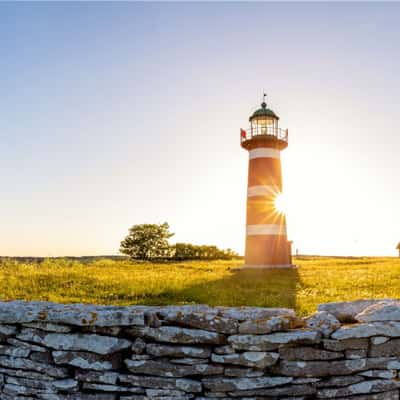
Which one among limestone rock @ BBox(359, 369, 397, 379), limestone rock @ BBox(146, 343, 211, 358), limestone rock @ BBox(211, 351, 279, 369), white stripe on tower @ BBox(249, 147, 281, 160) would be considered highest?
white stripe on tower @ BBox(249, 147, 281, 160)

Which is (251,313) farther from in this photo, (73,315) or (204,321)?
(73,315)

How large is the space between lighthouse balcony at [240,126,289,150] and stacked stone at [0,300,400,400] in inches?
888

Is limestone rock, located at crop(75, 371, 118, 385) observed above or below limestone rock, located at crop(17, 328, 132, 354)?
below

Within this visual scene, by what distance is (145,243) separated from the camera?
45.7 meters

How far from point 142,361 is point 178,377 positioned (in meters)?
0.48

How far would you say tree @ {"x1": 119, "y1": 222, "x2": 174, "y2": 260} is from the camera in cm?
4562

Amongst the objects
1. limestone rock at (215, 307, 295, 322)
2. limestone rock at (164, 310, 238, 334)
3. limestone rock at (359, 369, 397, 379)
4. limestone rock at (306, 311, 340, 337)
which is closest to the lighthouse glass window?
limestone rock at (215, 307, 295, 322)

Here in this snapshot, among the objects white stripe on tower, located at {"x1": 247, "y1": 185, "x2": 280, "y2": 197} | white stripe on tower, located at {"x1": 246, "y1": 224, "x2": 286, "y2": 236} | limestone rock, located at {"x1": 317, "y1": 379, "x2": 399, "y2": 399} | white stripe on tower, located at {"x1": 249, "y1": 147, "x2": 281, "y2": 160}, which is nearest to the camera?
limestone rock, located at {"x1": 317, "y1": 379, "x2": 399, "y2": 399}

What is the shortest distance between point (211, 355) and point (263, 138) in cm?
2315

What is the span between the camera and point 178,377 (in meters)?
4.63

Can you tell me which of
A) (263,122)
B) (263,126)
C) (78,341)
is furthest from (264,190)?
(78,341)

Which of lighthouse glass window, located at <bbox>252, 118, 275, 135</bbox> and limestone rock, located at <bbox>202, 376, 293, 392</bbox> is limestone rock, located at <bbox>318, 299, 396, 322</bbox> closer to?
limestone rock, located at <bbox>202, 376, 293, 392</bbox>

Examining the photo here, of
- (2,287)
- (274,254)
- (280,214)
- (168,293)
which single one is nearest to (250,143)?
(280,214)

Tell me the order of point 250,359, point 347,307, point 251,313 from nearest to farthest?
point 250,359, point 251,313, point 347,307
